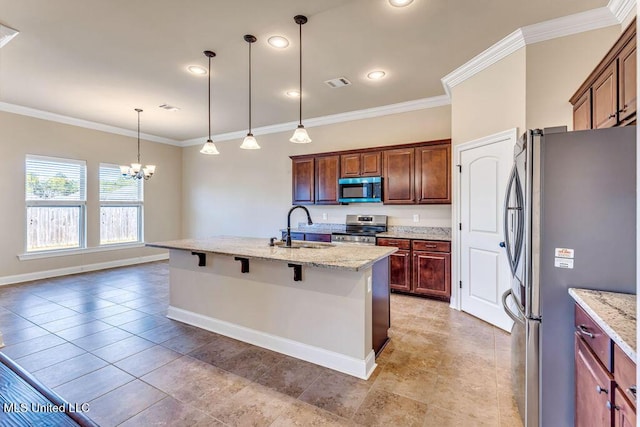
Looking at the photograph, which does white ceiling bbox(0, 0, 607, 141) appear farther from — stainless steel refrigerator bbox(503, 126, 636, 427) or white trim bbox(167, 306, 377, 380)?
white trim bbox(167, 306, 377, 380)

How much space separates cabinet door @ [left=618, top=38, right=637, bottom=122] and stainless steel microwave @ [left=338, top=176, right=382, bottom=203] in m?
2.93

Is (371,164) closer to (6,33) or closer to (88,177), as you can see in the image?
(6,33)

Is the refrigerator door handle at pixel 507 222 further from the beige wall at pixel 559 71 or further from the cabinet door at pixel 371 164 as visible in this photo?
the cabinet door at pixel 371 164

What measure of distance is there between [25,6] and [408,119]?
4515mm

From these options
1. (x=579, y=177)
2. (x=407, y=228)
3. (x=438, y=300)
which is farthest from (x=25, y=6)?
(x=438, y=300)

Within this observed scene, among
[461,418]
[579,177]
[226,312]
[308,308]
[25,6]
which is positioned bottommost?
[461,418]

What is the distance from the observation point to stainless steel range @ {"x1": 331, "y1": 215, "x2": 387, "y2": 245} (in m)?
4.59

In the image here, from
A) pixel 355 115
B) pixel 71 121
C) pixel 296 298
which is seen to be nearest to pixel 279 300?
pixel 296 298

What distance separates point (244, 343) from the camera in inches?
115

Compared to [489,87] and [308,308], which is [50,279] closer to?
[308,308]

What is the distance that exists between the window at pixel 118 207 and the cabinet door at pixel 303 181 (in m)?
3.81

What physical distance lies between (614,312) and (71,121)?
24.9ft

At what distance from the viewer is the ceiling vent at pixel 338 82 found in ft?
12.8

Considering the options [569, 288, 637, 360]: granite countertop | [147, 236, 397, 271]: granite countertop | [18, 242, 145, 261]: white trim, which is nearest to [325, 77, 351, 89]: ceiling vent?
[147, 236, 397, 271]: granite countertop
